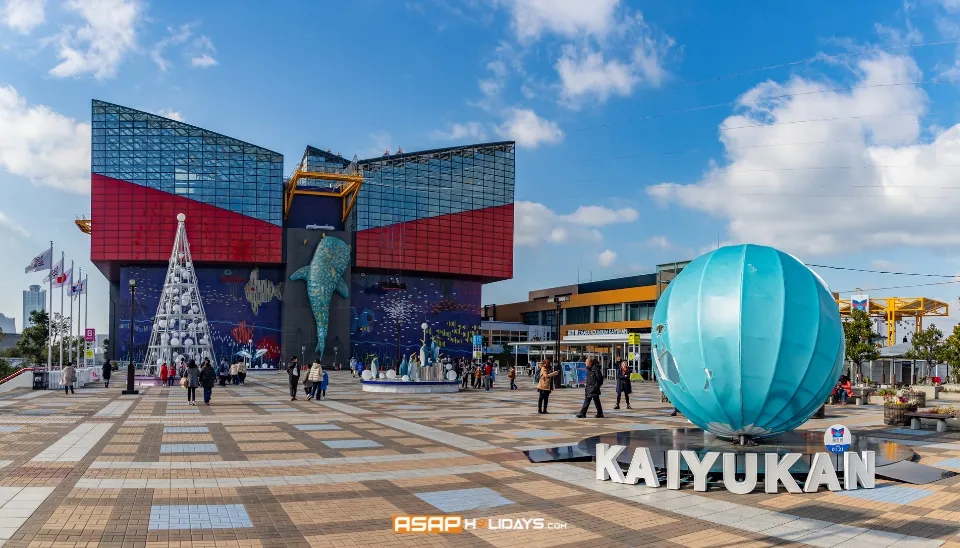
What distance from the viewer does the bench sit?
1928 cm

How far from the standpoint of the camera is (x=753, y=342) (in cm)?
1147

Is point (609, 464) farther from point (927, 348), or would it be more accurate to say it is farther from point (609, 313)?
point (609, 313)

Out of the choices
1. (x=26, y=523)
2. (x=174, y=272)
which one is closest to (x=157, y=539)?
(x=26, y=523)

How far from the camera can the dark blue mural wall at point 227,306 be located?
78750 mm

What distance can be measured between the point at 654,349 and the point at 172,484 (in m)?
8.57

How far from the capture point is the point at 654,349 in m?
13.4

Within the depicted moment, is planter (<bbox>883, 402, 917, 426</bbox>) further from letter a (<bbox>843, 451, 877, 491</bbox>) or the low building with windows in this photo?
the low building with windows

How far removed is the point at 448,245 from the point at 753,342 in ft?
264

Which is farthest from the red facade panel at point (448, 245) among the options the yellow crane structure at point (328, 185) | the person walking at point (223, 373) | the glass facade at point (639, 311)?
the person walking at point (223, 373)

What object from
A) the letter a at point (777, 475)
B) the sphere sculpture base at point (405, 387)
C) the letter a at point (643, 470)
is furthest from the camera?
the sphere sculpture base at point (405, 387)

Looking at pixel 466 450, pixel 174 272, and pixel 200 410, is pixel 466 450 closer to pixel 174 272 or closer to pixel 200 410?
pixel 200 410

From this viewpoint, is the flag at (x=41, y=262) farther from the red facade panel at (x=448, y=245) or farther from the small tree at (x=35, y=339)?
the red facade panel at (x=448, y=245)

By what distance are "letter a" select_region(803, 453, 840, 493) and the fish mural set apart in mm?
77351

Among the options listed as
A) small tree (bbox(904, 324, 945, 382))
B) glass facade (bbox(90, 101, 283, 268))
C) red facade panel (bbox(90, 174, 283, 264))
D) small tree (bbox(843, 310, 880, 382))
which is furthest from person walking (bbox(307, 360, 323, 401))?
red facade panel (bbox(90, 174, 283, 264))
